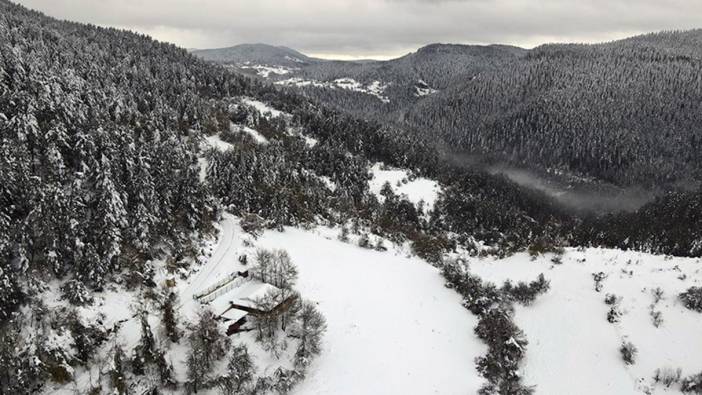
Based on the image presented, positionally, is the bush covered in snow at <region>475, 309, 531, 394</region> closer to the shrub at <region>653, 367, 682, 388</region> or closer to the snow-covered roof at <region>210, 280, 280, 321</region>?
the shrub at <region>653, 367, 682, 388</region>

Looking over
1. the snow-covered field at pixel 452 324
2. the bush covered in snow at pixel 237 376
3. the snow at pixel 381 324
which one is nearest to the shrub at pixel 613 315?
the snow-covered field at pixel 452 324

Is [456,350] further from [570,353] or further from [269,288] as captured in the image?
[269,288]

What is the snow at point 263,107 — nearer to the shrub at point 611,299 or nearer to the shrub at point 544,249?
the shrub at point 544,249

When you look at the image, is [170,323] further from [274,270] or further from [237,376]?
[274,270]

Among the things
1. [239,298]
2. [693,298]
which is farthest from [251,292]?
[693,298]

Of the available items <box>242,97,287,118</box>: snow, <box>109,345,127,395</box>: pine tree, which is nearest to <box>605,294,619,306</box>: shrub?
<box>109,345,127,395</box>: pine tree
